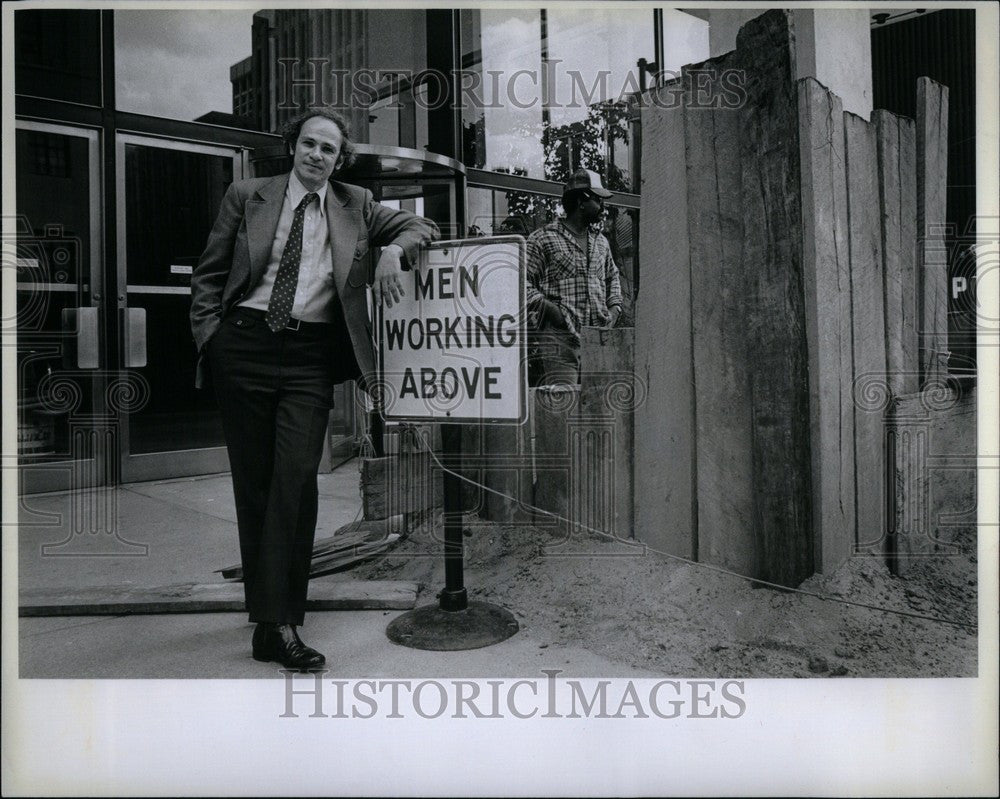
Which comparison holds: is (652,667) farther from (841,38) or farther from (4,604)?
(841,38)

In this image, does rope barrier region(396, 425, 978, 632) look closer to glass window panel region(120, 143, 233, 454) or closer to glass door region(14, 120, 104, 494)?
glass door region(14, 120, 104, 494)

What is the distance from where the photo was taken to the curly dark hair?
317 centimetres

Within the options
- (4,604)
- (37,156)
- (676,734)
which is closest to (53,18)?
(37,156)

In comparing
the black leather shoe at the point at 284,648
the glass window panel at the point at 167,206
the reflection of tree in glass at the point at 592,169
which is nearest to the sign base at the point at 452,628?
the black leather shoe at the point at 284,648

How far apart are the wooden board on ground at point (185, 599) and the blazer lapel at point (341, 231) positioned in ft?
4.26

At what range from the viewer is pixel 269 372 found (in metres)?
3.12

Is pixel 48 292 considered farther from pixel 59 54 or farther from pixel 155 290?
pixel 155 290

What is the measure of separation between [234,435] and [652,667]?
5.76ft

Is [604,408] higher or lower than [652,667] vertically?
higher

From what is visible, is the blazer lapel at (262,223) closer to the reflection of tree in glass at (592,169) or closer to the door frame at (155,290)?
the reflection of tree in glass at (592,169)

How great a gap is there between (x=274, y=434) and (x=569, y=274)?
5.40 ft

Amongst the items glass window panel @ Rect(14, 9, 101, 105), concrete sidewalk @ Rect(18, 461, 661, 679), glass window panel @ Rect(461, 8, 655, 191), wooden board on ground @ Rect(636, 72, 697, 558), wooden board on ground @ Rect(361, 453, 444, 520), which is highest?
glass window panel @ Rect(14, 9, 101, 105)

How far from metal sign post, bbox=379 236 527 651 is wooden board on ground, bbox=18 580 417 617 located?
0.76 ft

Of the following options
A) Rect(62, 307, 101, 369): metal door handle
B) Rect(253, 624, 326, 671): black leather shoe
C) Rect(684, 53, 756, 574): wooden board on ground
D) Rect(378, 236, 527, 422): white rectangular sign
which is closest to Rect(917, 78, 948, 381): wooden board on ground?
Rect(684, 53, 756, 574): wooden board on ground
